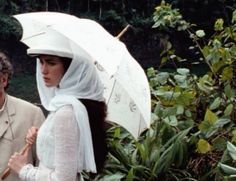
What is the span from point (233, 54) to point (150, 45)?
613 inches

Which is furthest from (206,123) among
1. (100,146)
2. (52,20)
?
(52,20)

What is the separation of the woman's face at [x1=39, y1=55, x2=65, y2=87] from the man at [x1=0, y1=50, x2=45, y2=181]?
0.66 m

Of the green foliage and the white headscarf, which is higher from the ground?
the white headscarf

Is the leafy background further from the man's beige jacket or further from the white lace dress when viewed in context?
the white lace dress

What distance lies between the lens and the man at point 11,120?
2791 millimetres

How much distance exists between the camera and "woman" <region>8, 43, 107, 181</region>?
2074 millimetres

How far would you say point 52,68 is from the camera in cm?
215

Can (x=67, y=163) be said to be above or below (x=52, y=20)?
below

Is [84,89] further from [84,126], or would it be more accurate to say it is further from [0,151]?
[0,151]

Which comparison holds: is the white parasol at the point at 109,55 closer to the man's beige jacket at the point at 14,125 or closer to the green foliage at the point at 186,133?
the man's beige jacket at the point at 14,125

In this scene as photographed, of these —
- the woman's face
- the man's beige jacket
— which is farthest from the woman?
the man's beige jacket

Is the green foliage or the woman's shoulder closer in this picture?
the woman's shoulder

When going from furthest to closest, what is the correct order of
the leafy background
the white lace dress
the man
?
the leafy background < the man < the white lace dress

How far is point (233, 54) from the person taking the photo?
346 cm
